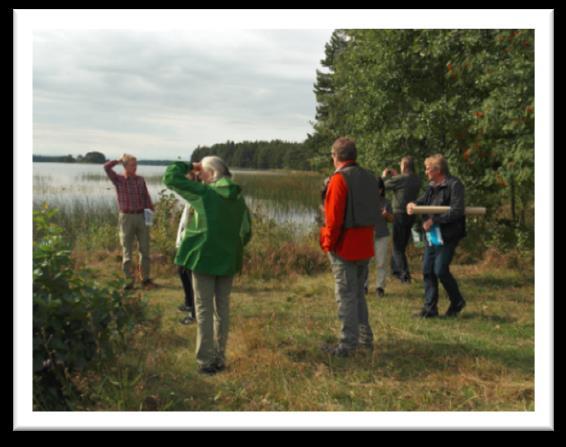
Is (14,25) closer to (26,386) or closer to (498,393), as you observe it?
(26,386)

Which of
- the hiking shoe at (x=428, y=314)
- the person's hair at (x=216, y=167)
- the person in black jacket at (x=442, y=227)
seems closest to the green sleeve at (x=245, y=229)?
the person's hair at (x=216, y=167)

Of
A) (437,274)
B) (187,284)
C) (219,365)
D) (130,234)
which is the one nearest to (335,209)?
(219,365)

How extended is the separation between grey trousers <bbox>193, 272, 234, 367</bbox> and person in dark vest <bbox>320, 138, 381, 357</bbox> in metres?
1.05

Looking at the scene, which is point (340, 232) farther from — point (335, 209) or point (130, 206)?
point (130, 206)

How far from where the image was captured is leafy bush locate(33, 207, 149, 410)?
3791 mm

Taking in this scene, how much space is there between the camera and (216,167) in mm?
4684

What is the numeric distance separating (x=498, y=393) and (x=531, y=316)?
8.82ft

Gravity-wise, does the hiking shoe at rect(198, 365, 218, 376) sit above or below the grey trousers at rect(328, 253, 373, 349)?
below

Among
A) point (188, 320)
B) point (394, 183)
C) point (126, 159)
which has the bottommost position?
point (188, 320)

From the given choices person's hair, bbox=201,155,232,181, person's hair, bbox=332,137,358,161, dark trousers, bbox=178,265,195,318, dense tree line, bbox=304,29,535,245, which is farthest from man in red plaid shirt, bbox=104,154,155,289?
dense tree line, bbox=304,29,535,245

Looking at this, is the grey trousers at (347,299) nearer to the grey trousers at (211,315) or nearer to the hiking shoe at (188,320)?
the grey trousers at (211,315)

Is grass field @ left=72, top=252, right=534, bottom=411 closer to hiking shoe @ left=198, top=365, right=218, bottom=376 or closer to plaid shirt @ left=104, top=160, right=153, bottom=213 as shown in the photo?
hiking shoe @ left=198, top=365, right=218, bottom=376

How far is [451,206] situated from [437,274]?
823 mm

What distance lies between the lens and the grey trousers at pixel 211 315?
464cm
